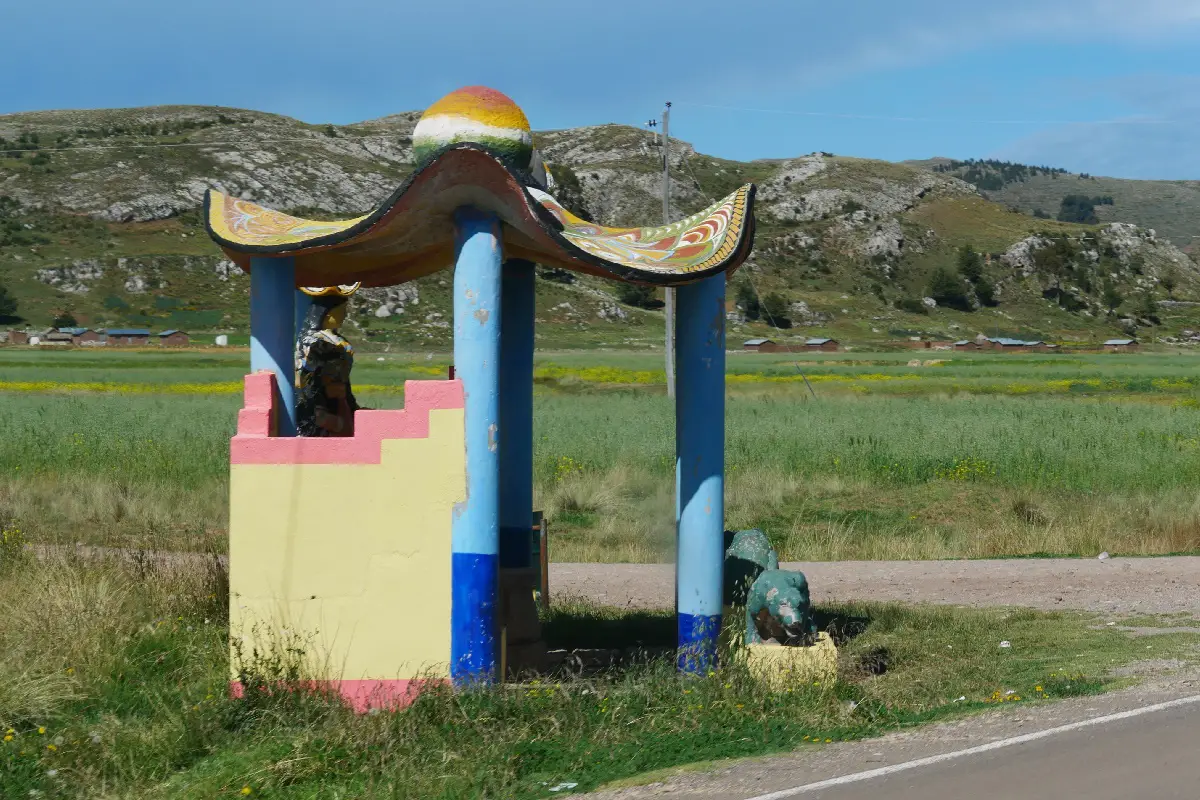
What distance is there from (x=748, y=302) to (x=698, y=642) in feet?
334

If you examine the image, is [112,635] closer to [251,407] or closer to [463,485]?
[251,407]

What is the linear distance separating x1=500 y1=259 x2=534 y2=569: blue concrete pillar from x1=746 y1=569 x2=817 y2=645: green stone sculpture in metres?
2.65

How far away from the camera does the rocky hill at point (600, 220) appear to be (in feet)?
303

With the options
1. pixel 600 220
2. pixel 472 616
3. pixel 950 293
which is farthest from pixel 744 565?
pixel 600 220

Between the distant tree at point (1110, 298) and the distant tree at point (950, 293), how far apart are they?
51.1 feet

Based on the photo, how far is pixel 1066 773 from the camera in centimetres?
701

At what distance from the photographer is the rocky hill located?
92312 millimetres

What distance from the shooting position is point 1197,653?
10500 mm

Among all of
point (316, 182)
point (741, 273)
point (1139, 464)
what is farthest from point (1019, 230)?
point (1139, 464)

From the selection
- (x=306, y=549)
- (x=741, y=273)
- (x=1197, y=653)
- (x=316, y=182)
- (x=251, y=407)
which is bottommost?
(x=1197, y=653)

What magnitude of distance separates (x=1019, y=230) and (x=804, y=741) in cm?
14446

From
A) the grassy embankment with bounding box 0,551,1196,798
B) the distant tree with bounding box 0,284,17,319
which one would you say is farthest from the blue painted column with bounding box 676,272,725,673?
the distant tree with bounding box 0,284,17,319

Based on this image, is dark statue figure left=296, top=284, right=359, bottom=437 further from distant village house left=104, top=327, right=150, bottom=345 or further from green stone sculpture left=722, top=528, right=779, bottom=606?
distant village house left=104, top=327, right=150, bottom=345

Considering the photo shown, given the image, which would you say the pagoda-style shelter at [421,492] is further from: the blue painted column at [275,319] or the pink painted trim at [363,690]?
→ the blue painted column at [275,319]
